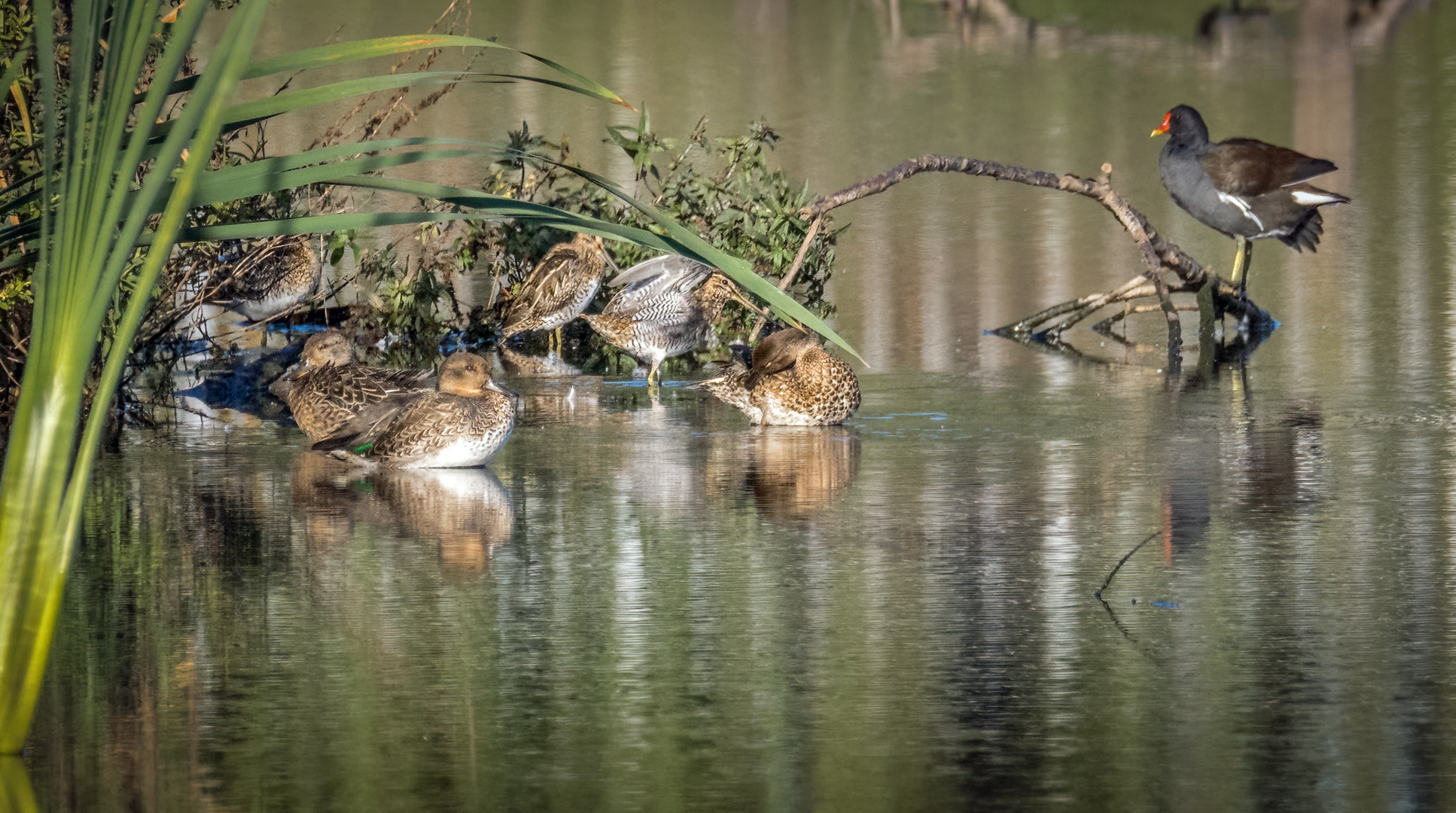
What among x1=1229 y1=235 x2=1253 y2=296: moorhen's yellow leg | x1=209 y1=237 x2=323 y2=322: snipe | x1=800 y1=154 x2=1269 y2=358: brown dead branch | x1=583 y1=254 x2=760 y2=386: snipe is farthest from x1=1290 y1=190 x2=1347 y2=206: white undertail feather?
x1=209 y1=237 x2=323 y2=322: snipe

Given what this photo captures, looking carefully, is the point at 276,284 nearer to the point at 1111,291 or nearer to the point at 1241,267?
the point at 1111,291

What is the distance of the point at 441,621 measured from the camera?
248 inches

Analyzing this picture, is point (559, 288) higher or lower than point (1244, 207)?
lower

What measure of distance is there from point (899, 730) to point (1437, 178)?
15.2 m

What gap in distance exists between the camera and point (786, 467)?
9.06 m

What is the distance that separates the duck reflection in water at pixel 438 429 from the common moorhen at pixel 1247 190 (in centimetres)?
602

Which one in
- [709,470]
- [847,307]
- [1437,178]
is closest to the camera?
[709,470]

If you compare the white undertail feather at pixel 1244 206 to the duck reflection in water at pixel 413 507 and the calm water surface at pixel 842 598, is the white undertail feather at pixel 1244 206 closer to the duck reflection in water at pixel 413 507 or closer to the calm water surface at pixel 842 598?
the calm water surface at pixel 842 598

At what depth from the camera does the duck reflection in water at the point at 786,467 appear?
8.25 m

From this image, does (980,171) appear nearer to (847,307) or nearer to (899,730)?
(847,307)

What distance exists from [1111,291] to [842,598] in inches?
271

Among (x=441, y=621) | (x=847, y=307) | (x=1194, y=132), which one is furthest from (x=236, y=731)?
(x=1194, y=132)

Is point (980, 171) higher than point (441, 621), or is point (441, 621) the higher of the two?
point (980, 171)

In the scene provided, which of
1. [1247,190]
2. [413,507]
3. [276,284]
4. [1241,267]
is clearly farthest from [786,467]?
[1247,190]
